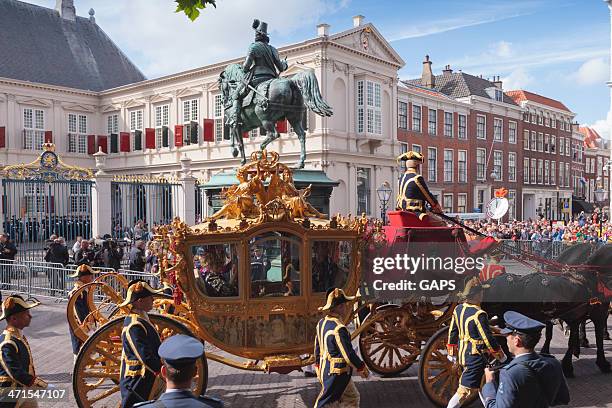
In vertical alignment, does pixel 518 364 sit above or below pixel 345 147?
below

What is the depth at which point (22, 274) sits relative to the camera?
12.9 metres

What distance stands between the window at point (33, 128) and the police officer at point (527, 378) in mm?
34950

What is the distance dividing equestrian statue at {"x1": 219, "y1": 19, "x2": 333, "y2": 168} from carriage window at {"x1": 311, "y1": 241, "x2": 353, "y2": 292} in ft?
20.3

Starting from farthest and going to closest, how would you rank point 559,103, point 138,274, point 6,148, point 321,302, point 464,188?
point 559,103 → point 464,188 → point 6,148 → point 138,274 → point 321,302

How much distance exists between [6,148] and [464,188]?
96.9 feet

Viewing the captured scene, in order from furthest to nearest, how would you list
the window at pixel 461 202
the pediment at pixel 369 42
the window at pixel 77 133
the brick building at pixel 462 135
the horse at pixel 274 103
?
the window at pixel 461 202 < the window at pixel 77 133 < the brick building at pixel 462 135 < the pediment at pixel 369 42 < the horse at pixel 274 103

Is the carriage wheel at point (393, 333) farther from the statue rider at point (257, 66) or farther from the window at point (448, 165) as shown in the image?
the window at point (448, 165)

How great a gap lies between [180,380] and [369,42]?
29.0m

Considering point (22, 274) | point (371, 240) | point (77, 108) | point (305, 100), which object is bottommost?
point (22, 274)

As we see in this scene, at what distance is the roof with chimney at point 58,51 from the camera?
3475 centimetres

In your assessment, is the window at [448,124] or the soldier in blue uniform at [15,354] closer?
the soldier in blue uniform at [15,354]

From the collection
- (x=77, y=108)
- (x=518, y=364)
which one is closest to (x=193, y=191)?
→ (x=518, y=364)

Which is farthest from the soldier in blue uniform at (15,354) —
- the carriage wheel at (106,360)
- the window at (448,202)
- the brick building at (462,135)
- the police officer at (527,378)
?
the window at (448,202)

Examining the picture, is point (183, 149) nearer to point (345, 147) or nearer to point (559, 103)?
point (345, 147)
